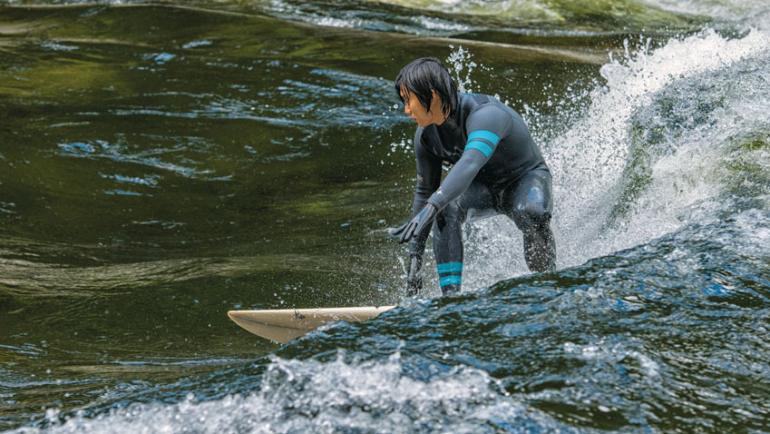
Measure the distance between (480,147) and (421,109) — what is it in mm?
392

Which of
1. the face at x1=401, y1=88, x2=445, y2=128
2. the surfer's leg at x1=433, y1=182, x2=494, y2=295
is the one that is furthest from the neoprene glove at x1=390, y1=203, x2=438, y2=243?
the surfer's leg at x1=433, y1=182, x2=494, y2=295

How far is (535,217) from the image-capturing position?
6.03 meters

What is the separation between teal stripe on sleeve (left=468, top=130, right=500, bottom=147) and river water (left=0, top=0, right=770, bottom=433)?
2.53ft

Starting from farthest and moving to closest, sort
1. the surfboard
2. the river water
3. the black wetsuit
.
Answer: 1. the black wetsuit
2. the surfboard
3. the river water

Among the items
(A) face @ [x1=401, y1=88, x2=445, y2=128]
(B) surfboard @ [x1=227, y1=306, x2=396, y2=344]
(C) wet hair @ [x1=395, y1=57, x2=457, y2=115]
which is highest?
(C) wet hair @ [x1=395, y1=57, x2=457, y2=115]

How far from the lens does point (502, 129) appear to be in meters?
5.89

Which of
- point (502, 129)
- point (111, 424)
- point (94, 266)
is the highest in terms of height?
point (502, 129)

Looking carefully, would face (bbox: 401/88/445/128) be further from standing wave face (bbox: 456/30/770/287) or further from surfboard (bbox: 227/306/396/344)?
standing wave face (bbox: 456/30/770/287)

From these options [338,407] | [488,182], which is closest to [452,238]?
[488,182]

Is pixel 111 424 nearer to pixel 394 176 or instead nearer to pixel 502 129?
pixel 502 129

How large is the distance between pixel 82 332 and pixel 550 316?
3222 mm

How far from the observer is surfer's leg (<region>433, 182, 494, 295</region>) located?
621 centimetres

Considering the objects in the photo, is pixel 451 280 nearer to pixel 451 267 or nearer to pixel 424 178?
pixel 451 267

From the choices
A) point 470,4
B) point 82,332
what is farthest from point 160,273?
point 470,4
